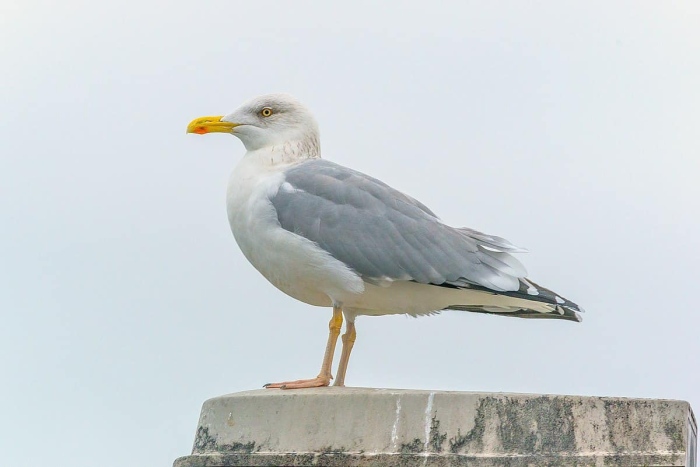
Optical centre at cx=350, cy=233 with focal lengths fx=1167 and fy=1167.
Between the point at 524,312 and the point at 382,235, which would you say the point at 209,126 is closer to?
the point at 382,235

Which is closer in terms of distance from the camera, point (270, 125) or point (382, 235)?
point (382, 235)

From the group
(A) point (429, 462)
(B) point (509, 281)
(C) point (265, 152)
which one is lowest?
(A) point (429, 462)

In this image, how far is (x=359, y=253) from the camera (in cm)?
923

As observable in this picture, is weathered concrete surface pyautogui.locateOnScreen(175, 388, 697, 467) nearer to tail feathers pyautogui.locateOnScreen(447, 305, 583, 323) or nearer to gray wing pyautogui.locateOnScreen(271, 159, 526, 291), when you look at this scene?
gray wing pyautogui.locateOnScreen(271, 159, 526, 291)

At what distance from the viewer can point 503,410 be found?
22.9 feet

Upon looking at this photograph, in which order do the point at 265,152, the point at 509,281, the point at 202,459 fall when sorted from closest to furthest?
the point at 202,459, the point at 509,281, the point at 265,152

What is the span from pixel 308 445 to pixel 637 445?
6.60 ft

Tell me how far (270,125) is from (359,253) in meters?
1.65

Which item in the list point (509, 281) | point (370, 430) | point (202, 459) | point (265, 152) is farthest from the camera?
point (265, 152)

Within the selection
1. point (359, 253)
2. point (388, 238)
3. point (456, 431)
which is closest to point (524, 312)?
point (388, 238)

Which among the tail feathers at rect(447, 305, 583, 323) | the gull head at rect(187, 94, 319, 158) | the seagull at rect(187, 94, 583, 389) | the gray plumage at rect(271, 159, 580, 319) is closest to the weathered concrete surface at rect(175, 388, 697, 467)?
the seagull at rect(187, 94, 583, 389)

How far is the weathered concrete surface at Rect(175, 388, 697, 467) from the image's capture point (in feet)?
22.4

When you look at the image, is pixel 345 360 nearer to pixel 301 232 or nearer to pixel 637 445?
pixel 301 232

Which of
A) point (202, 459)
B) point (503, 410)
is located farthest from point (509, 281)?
point (202, 459)
